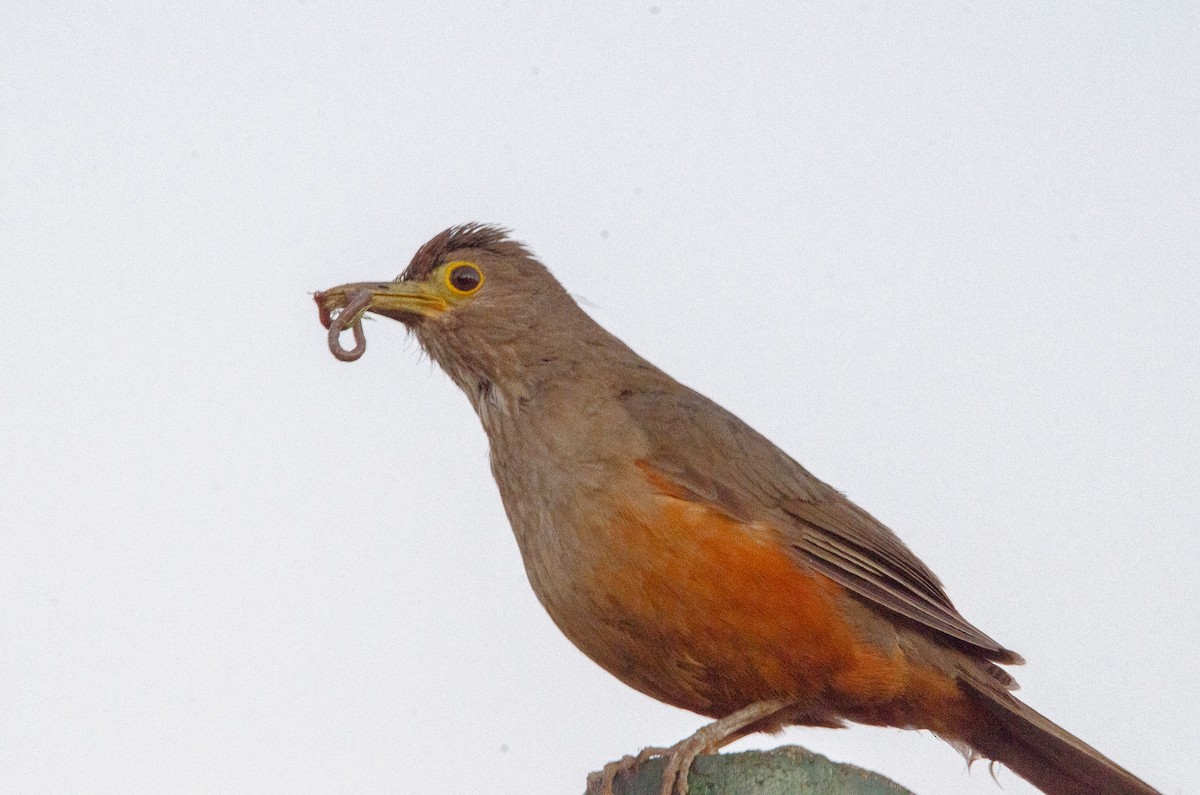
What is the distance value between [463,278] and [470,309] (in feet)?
0.58

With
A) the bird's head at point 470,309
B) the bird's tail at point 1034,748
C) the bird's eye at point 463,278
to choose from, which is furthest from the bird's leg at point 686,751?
the bird's eye at point 463,278

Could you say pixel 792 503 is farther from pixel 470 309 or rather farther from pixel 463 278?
pixel 463 278

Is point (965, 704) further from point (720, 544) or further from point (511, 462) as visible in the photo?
point (511, 462)

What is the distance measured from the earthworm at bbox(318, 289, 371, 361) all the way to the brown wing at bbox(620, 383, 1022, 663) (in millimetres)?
1113

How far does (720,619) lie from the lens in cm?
483

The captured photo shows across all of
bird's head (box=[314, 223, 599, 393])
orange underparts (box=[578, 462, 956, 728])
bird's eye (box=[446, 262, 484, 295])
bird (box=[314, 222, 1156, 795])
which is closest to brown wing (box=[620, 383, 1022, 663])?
bird (box=[314, 222, 1156, 795])

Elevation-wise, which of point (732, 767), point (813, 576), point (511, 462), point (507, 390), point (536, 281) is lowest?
point (732, 767)

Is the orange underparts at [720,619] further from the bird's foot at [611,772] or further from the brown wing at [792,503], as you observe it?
the bird's foot at [611,772]

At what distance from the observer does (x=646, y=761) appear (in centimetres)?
454

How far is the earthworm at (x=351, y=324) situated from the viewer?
18.6ft

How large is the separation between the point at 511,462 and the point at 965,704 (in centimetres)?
198

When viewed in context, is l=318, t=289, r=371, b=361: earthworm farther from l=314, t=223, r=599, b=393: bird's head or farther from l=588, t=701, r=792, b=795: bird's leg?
l=588, t=701, r=792, b=795: bird's leg

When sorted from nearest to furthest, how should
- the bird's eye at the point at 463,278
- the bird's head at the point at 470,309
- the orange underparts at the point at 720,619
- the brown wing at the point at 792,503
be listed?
the orange underparts at the point at 720,619, the brown wing at the point at 792,503, the bird's head at the point at 470,309, the bird's eye at the point at 463,278

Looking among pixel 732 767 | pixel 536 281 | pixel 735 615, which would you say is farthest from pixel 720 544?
pixel 536 281
